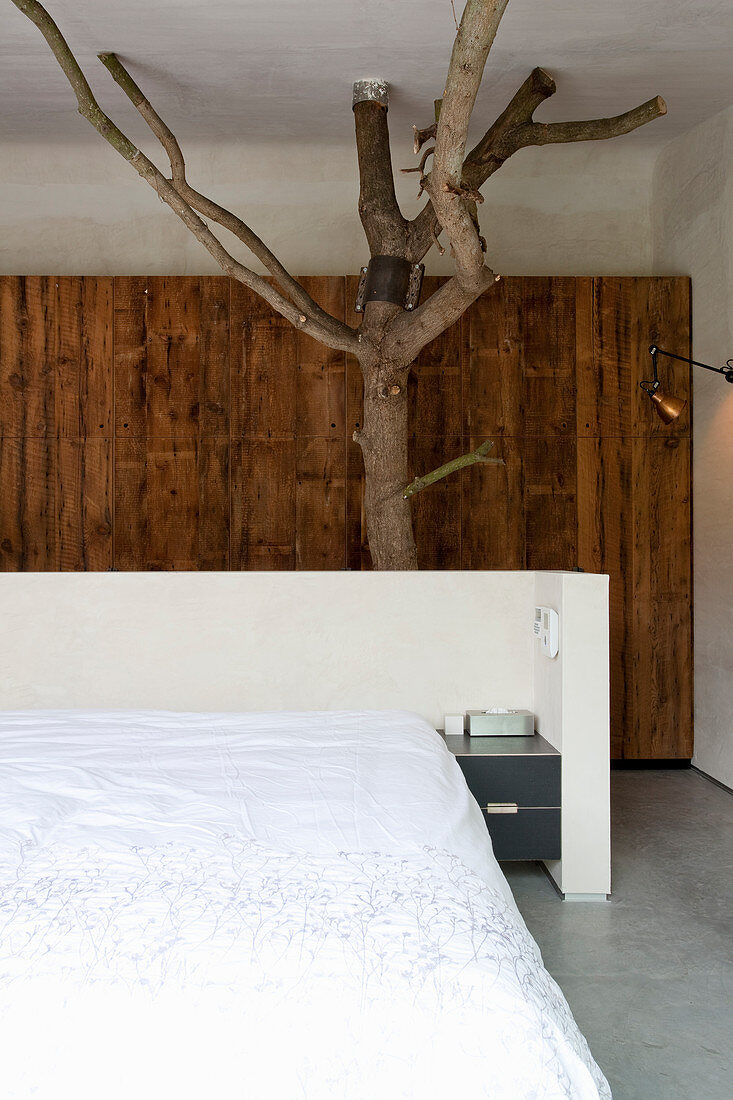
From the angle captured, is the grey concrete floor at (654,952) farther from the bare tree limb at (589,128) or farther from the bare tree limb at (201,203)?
the bare tree limb at (589,128)

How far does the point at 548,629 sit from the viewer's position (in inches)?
119

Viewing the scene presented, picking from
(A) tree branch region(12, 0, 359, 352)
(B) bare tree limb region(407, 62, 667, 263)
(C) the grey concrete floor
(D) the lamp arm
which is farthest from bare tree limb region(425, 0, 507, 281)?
(C) the grey concrete floor

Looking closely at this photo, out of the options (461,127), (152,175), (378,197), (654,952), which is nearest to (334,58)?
(378,197)

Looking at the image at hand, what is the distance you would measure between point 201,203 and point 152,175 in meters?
0.23

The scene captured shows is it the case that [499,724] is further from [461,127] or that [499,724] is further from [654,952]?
[461,127]

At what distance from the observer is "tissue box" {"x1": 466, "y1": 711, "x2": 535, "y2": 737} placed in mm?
3121

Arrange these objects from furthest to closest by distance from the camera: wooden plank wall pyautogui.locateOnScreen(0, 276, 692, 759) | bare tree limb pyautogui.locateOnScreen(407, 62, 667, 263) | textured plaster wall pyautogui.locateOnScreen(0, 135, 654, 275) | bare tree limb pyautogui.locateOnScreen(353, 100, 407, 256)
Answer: textured plaster wall pyautogui.locateOnScreen(0, 135, 654, 275) → wooden plank wall pyautogui.locateOnScreen(0, 276, 692, 759) → bare tree limb pyautogui.locateOnScreen(353, 100, 407, 256) → bare tree limb pyautogui.locateOnScreen(407, 62, 667, 263)

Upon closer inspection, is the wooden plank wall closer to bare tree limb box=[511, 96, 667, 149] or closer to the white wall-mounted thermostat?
bare tree limb box=[511, 96, 667, 149]

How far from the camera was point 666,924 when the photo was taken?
2746 millimetres

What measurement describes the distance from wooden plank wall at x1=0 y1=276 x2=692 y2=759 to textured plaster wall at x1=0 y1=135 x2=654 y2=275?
0.47 m

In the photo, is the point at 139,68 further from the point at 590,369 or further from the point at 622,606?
the point at 622,606

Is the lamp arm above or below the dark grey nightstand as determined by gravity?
above

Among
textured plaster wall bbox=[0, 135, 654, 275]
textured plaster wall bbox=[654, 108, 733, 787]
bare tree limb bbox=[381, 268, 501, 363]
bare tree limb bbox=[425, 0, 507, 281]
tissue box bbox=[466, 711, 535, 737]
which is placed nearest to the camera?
bare tree limb bbox=[425, 0, 507, 281]

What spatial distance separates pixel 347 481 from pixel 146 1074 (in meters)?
3.75
